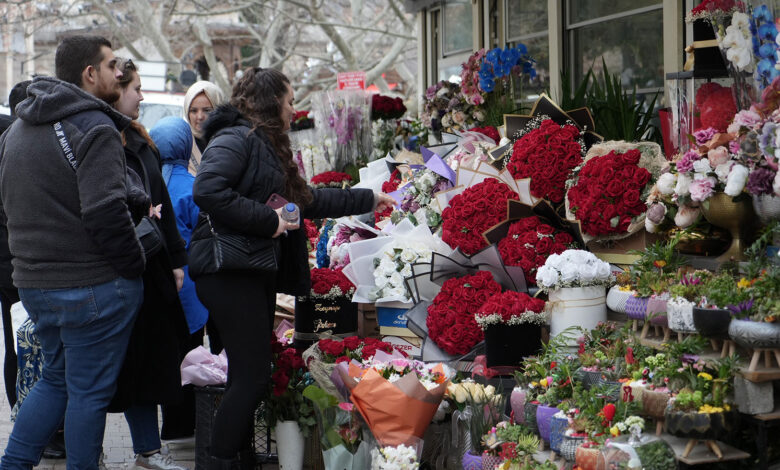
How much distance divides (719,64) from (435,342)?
172cm

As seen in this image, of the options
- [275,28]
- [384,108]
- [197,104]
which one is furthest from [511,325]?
[275,28]

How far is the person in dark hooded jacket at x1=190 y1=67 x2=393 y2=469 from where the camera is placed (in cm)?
362

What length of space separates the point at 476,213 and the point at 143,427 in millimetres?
1839

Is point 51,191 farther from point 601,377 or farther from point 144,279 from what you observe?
point 601,377

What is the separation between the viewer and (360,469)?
3.78m

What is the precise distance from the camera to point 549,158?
4.12 meters

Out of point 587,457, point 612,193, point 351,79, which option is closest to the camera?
point 587,457

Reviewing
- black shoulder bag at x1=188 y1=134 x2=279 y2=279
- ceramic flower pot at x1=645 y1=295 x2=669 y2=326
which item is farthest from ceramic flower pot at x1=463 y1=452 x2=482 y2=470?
black shoulder bag at x1=188 y1=134 x2=279 y2=279

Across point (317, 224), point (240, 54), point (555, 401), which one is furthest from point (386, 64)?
point (240, 54)

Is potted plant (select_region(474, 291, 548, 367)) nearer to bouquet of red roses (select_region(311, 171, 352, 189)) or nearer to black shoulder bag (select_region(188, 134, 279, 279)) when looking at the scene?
black shoulder bag (select_region(188, 134, 279, 279))

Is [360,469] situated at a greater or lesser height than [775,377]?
lesser

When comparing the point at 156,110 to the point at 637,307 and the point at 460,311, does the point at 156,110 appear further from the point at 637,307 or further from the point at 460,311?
the point at 637,307

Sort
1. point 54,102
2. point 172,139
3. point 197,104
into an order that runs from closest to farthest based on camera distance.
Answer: point 54,102
point 172,139
point 197,104

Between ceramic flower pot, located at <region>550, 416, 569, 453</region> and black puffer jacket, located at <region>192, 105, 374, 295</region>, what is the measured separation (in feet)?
4.43
